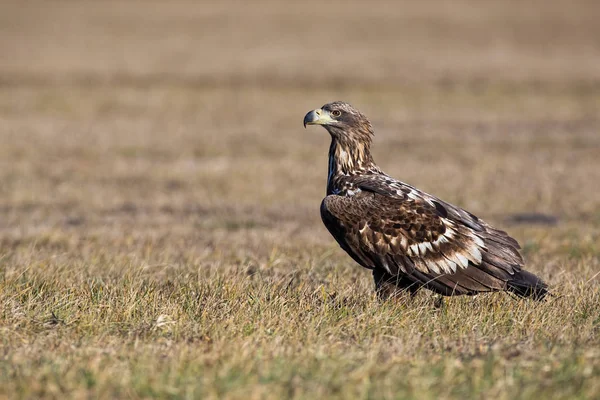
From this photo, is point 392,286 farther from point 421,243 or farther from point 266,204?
point 266,204

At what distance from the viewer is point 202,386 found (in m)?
4.28

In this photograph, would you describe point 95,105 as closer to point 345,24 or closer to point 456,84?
point 456,84

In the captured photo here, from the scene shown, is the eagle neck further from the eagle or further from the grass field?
the grass field

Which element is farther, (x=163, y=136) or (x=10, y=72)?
(x=10, y=72)

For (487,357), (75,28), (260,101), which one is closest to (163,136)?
(260,101)

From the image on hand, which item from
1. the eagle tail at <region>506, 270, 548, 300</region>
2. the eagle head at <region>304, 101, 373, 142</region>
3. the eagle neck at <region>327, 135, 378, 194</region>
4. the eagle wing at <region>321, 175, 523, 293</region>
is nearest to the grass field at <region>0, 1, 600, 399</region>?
the eagle tail at <region>506, 270, 548, 300</region>

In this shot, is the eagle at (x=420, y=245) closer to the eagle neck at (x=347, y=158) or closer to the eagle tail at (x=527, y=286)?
the eagle tail at (x=527, y=286)

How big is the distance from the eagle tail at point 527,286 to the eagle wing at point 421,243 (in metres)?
0.06

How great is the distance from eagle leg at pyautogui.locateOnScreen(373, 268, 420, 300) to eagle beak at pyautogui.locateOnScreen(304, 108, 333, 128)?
1.46 metres

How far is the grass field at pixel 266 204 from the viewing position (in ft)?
15.2

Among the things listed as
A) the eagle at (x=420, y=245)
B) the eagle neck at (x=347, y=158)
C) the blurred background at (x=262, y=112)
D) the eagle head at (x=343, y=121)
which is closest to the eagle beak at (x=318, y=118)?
the eagle head at (x=343, y=121)

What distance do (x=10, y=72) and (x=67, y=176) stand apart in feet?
58.8

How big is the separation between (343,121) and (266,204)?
6736mm

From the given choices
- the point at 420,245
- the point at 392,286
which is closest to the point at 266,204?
the point at 392,286
